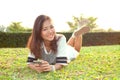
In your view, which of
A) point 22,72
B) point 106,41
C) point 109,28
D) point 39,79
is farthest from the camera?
point 109,28

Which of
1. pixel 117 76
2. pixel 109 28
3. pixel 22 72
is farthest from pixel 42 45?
pixel 109 28

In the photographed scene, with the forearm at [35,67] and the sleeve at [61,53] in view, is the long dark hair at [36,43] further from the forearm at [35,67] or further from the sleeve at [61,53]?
the forearm at [35,67]

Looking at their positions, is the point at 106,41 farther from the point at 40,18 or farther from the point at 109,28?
the point at 40,18

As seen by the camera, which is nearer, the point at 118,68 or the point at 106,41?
the point at 118,68

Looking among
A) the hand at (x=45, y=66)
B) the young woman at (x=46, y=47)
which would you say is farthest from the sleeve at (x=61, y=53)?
the hand at (x=45, y=66)

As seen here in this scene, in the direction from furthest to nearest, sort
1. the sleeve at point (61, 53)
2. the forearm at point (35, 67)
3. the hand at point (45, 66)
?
the sleeve at point (61, 53) < the forearm at point (35, 67) < the hand at point (45, 66)

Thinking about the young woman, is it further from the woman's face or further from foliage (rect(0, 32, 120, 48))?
foliage (rect(0, 32, 120, 48))

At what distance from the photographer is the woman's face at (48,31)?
6.00 metres

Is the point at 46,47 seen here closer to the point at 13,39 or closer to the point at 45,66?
the point at 45,66

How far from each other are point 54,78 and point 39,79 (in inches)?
10.5

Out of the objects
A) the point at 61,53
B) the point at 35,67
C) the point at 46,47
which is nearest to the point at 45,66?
the point at 35,67

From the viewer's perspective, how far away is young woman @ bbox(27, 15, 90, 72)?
600 cm

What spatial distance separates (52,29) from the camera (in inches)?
238

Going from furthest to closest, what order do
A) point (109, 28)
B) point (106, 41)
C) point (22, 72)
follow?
1. point (109, 28)
2. point (106, 41)
3. point (22, 72)
